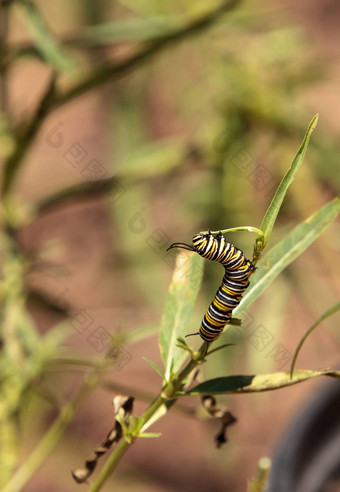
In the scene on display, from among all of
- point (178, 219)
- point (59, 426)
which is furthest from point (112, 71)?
point (178, 219)

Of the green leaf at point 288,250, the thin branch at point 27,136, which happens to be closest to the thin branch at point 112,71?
the thin branch at point 27,136

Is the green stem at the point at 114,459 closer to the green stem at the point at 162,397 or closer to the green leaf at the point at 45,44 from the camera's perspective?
the green stem at the point at 162,397

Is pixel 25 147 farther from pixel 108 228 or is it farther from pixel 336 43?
pixel 336 43

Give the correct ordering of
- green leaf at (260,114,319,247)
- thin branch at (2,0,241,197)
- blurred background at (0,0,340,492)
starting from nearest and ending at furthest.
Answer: green leaf at (260,114,319,247), thin branch at (2,0,241,197), blurred background at (0,0,340,492)

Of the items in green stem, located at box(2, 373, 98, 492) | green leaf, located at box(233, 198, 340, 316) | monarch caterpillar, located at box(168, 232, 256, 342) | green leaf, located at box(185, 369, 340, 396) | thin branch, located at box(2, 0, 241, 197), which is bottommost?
green stem, located at box(2, 373, 98, 492)

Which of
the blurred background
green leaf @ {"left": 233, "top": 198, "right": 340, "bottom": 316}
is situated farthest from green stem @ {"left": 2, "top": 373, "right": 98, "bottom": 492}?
green leaf @ {"left": 233, "top": 198, "right": 340, "bottom": 316}

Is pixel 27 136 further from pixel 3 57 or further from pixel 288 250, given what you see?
pixel 288 250

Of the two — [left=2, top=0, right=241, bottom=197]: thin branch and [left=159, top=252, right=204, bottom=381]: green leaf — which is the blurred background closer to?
[left=2, top=0, right=241, bottom=197]: thin branch
